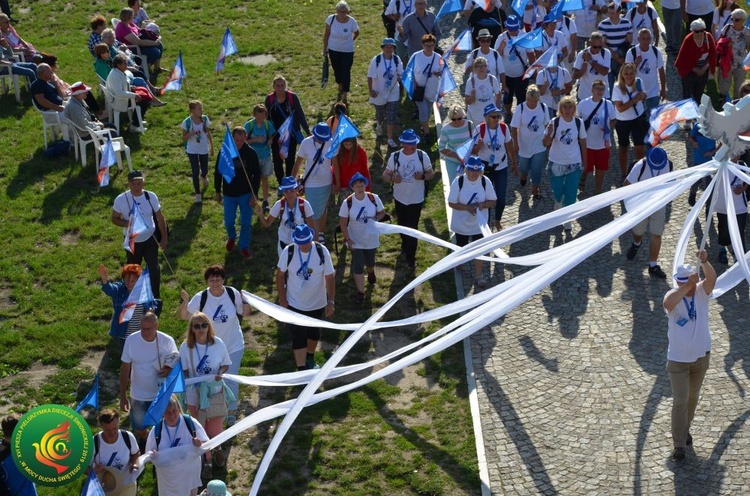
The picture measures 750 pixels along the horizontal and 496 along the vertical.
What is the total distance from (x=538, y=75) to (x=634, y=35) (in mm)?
2774

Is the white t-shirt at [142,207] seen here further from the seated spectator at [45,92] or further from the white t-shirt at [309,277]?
the seated spectator at [45,92]

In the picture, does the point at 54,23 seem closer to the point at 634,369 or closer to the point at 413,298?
the point at 413,298

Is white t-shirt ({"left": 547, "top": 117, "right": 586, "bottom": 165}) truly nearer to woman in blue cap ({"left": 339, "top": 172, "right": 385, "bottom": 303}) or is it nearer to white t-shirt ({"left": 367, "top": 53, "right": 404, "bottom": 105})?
woman in blue cap ({"left": 339, "top": 172, "right": 385, "bottom": 303})

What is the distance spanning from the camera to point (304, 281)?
12.0 m

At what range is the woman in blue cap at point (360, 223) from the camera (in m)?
13.4

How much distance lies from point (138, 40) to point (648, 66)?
8.64 meters

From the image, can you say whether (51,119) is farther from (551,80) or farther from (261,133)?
(551,80)

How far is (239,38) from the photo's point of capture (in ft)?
72.3

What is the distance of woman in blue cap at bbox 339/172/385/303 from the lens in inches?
527

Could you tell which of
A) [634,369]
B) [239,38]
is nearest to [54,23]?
[239,38]

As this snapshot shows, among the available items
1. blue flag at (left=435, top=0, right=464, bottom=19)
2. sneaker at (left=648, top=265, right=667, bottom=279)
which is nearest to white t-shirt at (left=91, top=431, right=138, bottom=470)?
sneaker at (left=648, top=265, right=667, bottom=279)

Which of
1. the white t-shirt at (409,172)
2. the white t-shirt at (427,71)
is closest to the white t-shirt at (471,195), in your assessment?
the white t-shirt at (409,172)
